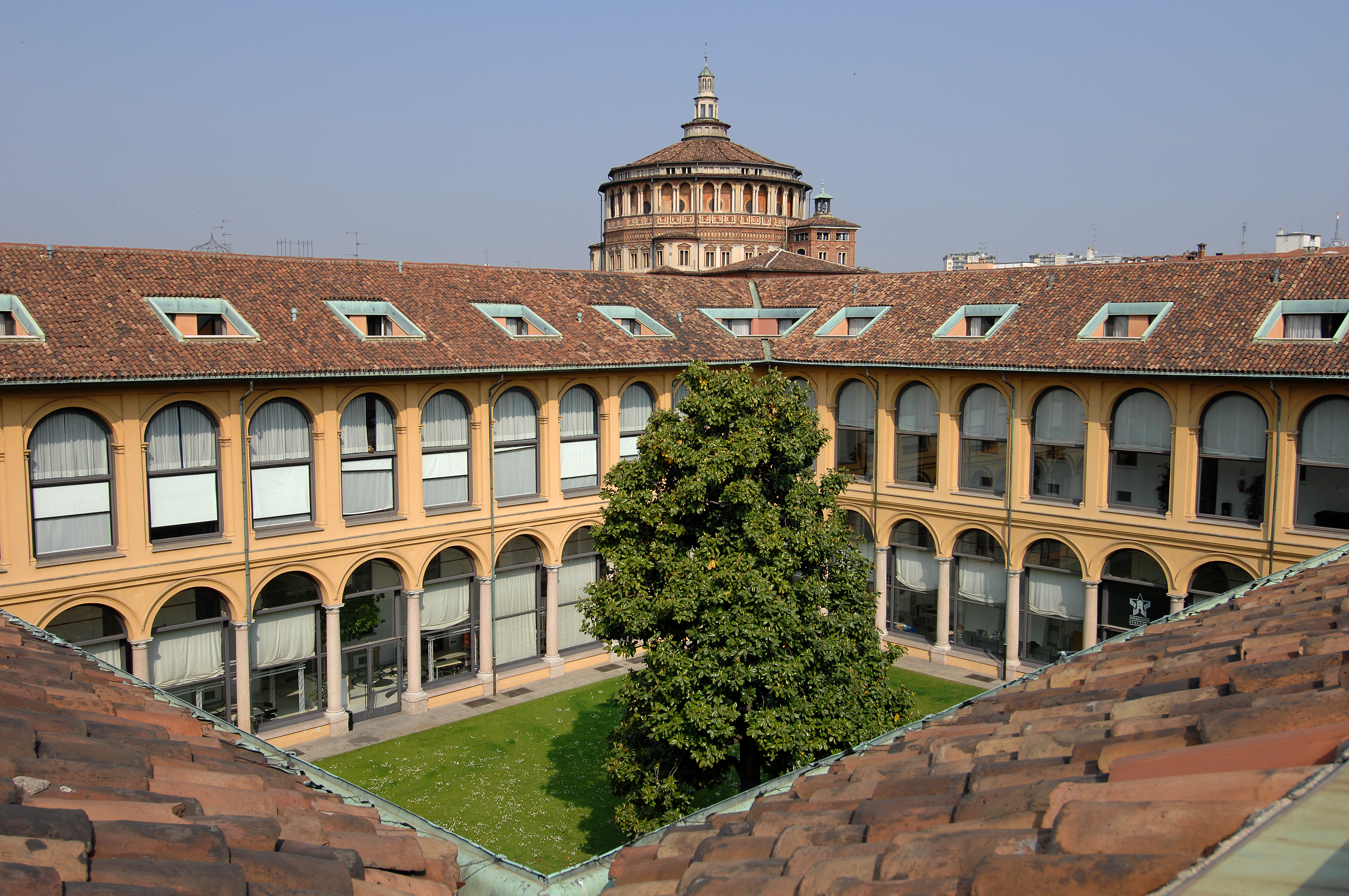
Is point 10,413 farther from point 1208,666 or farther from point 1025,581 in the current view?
point 1025,581

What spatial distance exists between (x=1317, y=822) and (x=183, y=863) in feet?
13.8

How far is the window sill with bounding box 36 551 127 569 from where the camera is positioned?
2227 cm

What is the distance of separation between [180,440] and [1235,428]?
24328 millimetres

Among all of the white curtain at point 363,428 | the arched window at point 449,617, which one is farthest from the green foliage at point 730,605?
the arched window at point 449,617

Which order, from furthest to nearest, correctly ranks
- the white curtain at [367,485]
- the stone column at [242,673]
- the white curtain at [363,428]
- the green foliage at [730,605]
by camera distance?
the white curtain at [367,485] → the white curtain at [363,428] → the stone column at [242,673] → the green foliage at [730,605]

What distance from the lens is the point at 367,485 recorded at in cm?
2714

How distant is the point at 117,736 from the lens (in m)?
6.67

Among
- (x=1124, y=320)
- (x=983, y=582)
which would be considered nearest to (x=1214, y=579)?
(x=983, y=582)

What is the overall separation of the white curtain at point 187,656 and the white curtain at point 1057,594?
21114 millimetres

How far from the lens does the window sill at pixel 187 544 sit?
2372 cm

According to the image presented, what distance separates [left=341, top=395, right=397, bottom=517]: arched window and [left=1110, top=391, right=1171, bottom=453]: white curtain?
18.5m

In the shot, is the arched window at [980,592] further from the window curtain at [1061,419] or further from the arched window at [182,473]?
the arched window at [182,473]

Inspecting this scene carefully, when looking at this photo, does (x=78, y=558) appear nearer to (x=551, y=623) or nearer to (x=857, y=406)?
(x=551, y=623)

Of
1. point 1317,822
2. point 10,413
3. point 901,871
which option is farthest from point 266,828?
point 10,413
